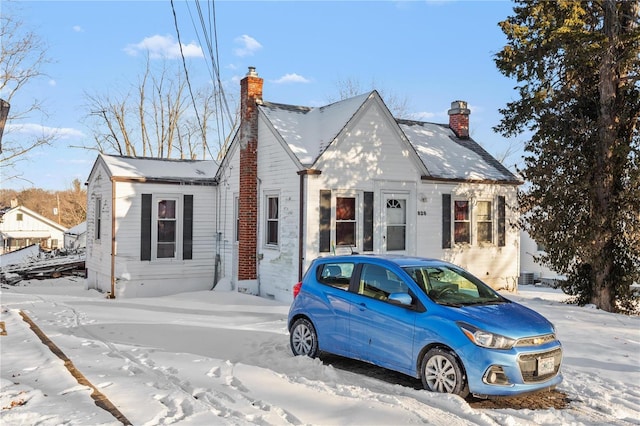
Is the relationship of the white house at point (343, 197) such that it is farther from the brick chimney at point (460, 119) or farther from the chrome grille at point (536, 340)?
the chrome grille at point (536, 340)

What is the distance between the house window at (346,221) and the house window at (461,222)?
453 cm

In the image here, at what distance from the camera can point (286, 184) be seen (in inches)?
568

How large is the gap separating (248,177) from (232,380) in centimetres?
961

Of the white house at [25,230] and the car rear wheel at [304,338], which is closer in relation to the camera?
the car rear wheel at [304,338]

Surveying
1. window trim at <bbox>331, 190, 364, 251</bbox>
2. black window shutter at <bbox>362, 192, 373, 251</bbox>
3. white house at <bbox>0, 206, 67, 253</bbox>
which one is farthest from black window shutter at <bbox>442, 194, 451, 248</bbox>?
white house at <bbox>0, 206, 67, 253</bbox>

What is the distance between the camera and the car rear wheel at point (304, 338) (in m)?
7.81

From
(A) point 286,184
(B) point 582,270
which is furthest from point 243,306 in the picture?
(B) point 582,270

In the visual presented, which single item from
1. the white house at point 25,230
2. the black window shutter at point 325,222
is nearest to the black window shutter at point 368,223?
the black window shutter at point 325,222

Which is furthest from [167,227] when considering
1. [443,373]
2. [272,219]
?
[443,373]

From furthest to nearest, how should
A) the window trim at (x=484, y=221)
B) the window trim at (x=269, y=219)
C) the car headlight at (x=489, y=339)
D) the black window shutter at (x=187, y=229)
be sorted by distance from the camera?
the window trim at (x=484, y=221)
the black window shutter at (x=187, y=229)
the window trim at (x=269, y=219)
the car headlight at (x=489, y=339)

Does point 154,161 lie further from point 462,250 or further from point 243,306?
point 462,250

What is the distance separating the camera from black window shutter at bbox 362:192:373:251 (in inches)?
574

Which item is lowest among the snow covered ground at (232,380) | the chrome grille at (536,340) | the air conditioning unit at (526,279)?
the air conditioning unit at (526,279)

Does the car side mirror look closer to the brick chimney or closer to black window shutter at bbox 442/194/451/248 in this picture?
black window shutter at bbox 442/194/451/248
